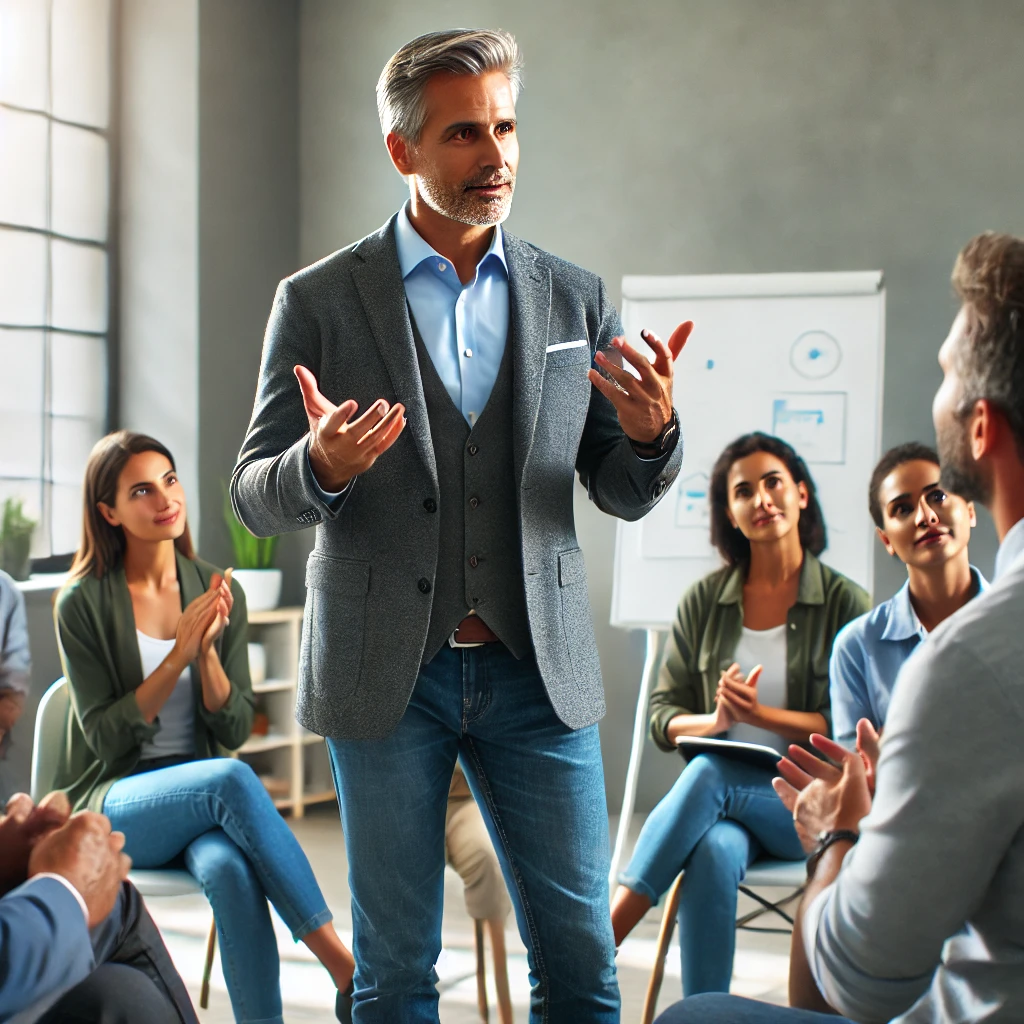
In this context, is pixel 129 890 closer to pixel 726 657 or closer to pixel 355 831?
pixel 355 831

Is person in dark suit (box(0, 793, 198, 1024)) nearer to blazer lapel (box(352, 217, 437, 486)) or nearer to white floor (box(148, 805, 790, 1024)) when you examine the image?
blazer lapel (box(352, 217, 437, 486))

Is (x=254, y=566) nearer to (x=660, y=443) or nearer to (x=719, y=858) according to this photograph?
(x=719, y=858)

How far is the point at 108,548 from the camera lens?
276 centimetres

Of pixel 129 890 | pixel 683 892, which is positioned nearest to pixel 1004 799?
pixel 129 890

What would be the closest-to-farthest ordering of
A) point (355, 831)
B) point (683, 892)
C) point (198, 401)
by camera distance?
point (355, 831) < point (683, 892) < point (198, 401)

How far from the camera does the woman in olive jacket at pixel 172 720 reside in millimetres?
2275

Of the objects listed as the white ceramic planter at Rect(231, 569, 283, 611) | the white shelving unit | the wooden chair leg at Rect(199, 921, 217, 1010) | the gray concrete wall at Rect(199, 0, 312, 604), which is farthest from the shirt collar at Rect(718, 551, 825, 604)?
the gray concrete wall at Rect(199, 0, 312, 604)

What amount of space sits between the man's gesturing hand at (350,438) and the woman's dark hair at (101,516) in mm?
1464

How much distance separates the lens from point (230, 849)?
231 cm

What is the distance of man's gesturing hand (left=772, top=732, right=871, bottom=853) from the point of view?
113 cm

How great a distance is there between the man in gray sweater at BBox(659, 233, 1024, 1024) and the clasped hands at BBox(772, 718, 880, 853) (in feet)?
0.23

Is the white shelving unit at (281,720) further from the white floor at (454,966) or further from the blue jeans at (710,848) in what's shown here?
the blue jeans at (710,848)

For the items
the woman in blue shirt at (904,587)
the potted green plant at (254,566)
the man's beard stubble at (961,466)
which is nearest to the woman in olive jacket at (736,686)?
the woman in blue shirt at (904,587)

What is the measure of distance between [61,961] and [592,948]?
0.68 m
